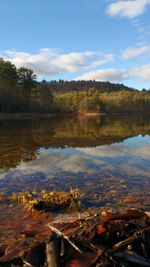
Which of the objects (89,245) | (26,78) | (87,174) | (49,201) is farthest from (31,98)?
(89,245)

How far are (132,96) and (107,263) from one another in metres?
191

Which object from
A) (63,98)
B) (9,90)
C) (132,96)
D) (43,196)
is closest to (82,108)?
(63,98)

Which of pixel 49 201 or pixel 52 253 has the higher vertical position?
pixel 52 253

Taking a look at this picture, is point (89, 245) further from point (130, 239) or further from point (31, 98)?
point (31, 98)

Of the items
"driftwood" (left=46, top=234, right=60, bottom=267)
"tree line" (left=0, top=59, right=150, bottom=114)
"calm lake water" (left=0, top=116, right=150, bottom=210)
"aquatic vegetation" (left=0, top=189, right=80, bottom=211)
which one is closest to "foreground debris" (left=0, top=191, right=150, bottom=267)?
"driftwood" (left=46, top=234, right=60, bottom=267)

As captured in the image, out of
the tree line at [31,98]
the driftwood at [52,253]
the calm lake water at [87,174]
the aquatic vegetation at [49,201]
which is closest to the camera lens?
the driftwood at [52,253]

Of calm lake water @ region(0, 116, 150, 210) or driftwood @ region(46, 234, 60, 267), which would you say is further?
calm lake water @ region(0, 116, 150, 210)

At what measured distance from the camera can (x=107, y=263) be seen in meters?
5.29

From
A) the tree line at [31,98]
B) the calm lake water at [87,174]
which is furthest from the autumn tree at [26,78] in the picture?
the calm lake water at [87,174]

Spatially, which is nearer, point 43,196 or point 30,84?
point 43,196

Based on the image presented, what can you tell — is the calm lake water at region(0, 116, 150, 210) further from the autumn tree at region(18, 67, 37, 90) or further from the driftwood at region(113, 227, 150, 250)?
the autumn tree at region(18, 67, 37, 90)

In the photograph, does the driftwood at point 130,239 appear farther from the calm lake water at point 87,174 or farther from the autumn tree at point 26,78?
the autumn tree at point 26,78

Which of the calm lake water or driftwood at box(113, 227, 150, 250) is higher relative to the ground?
driftwood at box(113, 227, 150, 250)

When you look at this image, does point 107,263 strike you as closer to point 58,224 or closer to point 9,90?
point 58,224
